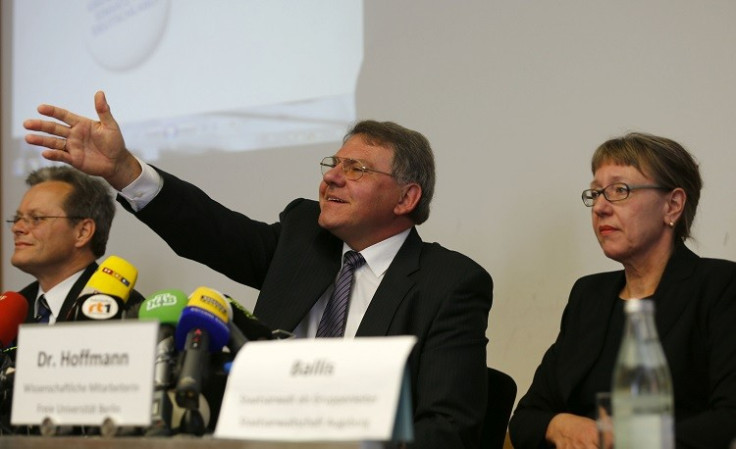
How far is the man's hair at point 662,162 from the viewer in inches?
97.6

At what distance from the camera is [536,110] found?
3148mm

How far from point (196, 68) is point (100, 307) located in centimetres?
225

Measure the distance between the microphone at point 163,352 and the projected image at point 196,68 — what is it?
187 cm

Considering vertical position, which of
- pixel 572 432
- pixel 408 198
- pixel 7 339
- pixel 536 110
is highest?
pixel 536 110

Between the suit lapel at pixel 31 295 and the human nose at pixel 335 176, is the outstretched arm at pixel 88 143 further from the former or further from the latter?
the suit lapel at pixel 31 295

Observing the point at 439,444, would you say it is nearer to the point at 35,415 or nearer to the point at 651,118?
the point at 35,415

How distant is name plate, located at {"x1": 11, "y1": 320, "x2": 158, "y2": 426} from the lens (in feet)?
5.01

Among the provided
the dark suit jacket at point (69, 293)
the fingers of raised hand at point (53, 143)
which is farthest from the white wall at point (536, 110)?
the fingers of raised hand at point (53, 143)

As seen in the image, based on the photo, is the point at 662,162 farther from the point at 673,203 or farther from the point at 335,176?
the point at 335,176

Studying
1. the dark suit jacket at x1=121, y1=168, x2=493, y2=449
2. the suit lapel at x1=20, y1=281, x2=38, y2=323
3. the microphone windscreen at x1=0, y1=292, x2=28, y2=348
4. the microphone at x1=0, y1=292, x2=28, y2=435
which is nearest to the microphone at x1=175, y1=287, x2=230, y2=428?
the microphone at x1=0, y1=292, x2=28, y2=435

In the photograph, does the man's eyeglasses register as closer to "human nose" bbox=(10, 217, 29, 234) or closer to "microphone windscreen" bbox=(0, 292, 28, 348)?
"microphone windscreen" bbox=(0, 292, 28, 348)

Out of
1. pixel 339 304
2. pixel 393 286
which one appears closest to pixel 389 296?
pixel 393 286

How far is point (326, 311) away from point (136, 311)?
98 centimetres

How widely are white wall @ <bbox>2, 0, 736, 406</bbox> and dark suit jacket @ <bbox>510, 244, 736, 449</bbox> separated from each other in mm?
473
